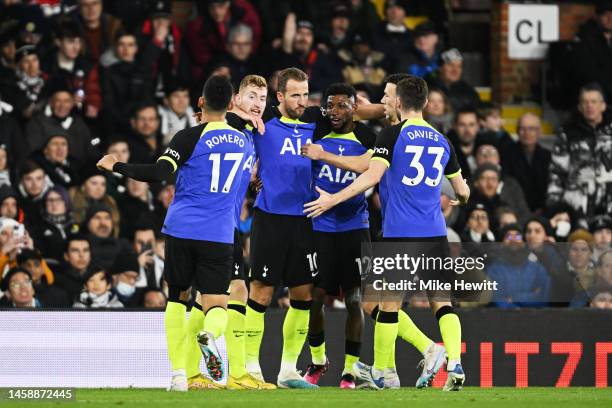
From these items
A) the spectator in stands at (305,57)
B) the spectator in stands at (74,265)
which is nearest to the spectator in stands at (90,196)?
the spectator in stands at (74,265)

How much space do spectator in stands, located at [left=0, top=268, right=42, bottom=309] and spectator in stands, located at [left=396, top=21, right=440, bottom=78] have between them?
5713mm

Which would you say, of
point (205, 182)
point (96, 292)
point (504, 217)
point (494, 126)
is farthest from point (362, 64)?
point (205, 182)

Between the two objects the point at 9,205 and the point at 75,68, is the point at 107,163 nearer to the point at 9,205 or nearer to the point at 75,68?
the point at 9,205

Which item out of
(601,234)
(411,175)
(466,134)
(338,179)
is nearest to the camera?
(411,175)

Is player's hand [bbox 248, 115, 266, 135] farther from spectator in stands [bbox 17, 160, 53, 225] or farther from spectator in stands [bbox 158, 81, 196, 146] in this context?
spectator in stands [bbox 158, 81, 196, 146]

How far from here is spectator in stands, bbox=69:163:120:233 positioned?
14773 mm

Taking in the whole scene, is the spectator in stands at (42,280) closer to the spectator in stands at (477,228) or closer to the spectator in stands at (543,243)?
the spectator in stands at (477,228)

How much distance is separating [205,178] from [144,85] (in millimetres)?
6223

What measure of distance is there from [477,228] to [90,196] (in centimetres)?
384

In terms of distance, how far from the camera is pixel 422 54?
1739 centimetres

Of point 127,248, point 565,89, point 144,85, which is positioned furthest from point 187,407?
point 565,89

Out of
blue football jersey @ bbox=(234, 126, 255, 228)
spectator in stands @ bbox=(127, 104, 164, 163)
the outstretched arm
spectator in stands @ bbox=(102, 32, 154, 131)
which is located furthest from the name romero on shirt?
spectator in stands @ bbox=(102, 32, 154, 131)

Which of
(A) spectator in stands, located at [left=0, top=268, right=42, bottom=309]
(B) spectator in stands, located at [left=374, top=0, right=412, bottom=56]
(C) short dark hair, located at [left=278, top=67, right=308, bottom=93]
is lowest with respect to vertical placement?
(A) spectator in stands, located at [left=0, top=268, right=42, bottom=309]

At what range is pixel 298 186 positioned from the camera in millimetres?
11148
